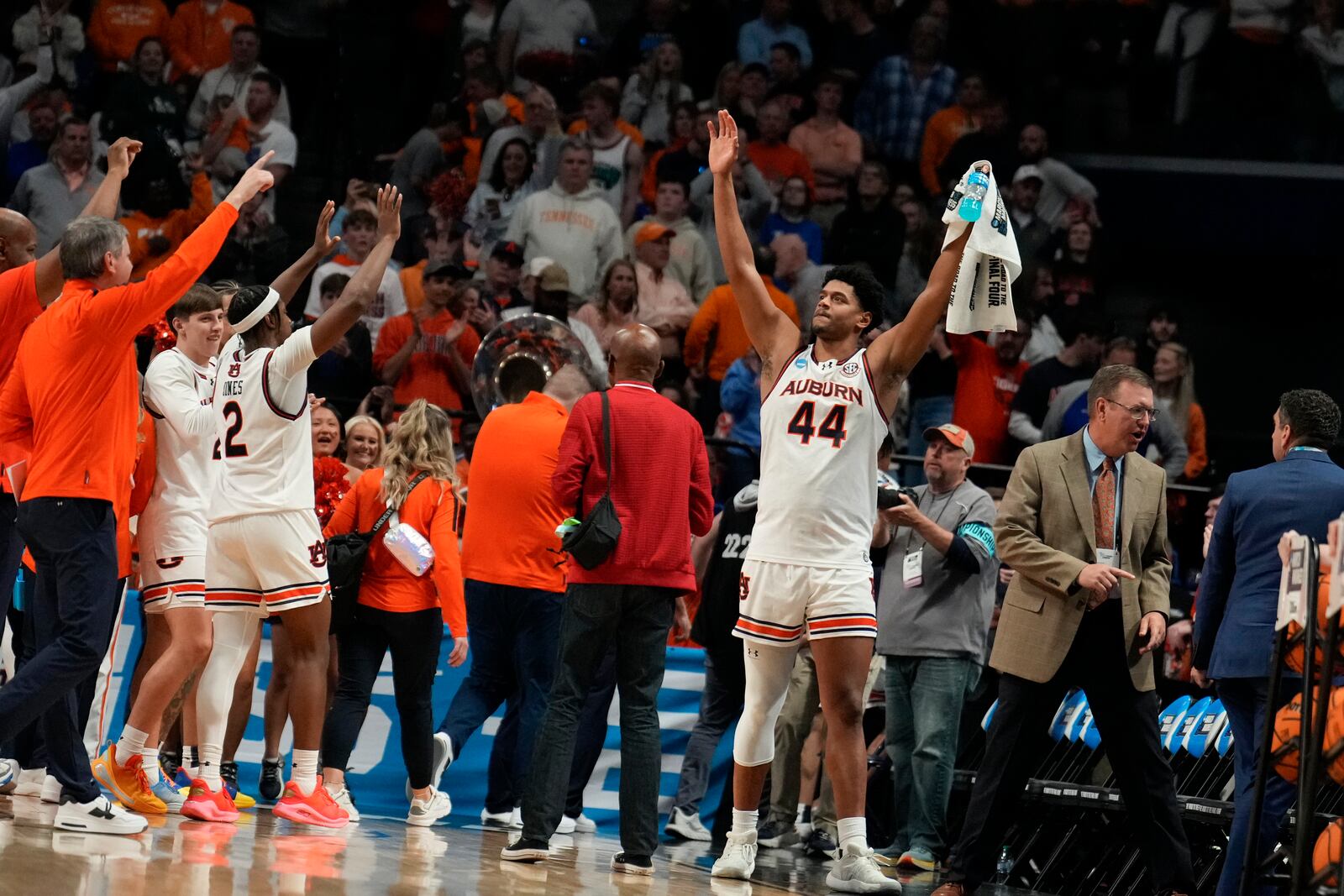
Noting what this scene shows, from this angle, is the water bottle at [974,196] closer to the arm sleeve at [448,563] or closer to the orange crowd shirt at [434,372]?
the arm sleeve at [448,563]

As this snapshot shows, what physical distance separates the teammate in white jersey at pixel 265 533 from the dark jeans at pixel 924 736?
2.59 meters

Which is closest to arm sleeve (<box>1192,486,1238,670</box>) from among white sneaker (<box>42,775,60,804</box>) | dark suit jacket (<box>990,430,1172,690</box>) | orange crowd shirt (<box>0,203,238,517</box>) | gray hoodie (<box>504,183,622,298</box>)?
dark suit jacket (<box>990,430,1172,690</box>)

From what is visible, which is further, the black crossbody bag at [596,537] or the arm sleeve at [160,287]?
the black crossbody bag at [596,537]

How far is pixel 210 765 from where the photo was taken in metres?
6.51

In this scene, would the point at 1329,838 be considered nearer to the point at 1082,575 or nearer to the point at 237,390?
the point at 1082,575

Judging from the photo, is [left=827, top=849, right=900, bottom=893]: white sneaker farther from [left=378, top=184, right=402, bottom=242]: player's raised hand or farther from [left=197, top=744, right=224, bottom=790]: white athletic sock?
[left=378, top=184, right=402, bottom=242]: player's raised hand

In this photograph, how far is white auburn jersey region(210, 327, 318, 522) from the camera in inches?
256

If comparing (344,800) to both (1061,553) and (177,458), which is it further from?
(1061,553)

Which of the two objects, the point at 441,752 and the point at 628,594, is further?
the point at 441,752

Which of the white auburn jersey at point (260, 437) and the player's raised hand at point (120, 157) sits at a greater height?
the player's raised hand at point (120, 157)

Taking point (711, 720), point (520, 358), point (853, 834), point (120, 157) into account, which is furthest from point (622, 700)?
point (120, 157)

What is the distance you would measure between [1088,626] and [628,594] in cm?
176

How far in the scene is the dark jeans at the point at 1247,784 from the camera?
18.3 feet

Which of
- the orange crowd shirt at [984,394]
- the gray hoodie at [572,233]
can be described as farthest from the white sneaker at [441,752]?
the orange crowd shirt at [984,394]
